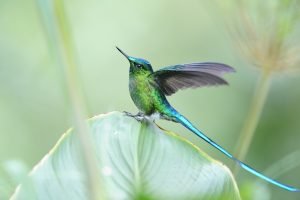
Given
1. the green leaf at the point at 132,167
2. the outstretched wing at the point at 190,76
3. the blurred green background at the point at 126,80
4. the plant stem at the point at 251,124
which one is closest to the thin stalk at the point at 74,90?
the green leaf at the point at 132,167

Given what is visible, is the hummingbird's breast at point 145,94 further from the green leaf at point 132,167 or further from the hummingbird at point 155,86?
the green leaf at point 132,167

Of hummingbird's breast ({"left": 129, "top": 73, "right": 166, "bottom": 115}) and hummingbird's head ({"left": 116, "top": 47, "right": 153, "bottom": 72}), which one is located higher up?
hummingbird's head ({"left": 116, "top": 47, "right": 153, "bottom": 72})

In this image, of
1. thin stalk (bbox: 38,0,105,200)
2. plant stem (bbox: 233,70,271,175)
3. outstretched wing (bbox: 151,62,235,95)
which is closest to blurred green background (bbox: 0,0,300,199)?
plant stem (bbox: 233,70,271,175)

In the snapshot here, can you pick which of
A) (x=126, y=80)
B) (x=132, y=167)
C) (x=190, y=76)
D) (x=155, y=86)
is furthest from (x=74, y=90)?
(x=126, y=80)

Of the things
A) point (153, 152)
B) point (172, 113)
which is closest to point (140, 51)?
point (172, 113)

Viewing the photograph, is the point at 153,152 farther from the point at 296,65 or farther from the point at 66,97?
the point at 296,65

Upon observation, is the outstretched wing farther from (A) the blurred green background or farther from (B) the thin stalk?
(A) the blurred green background
